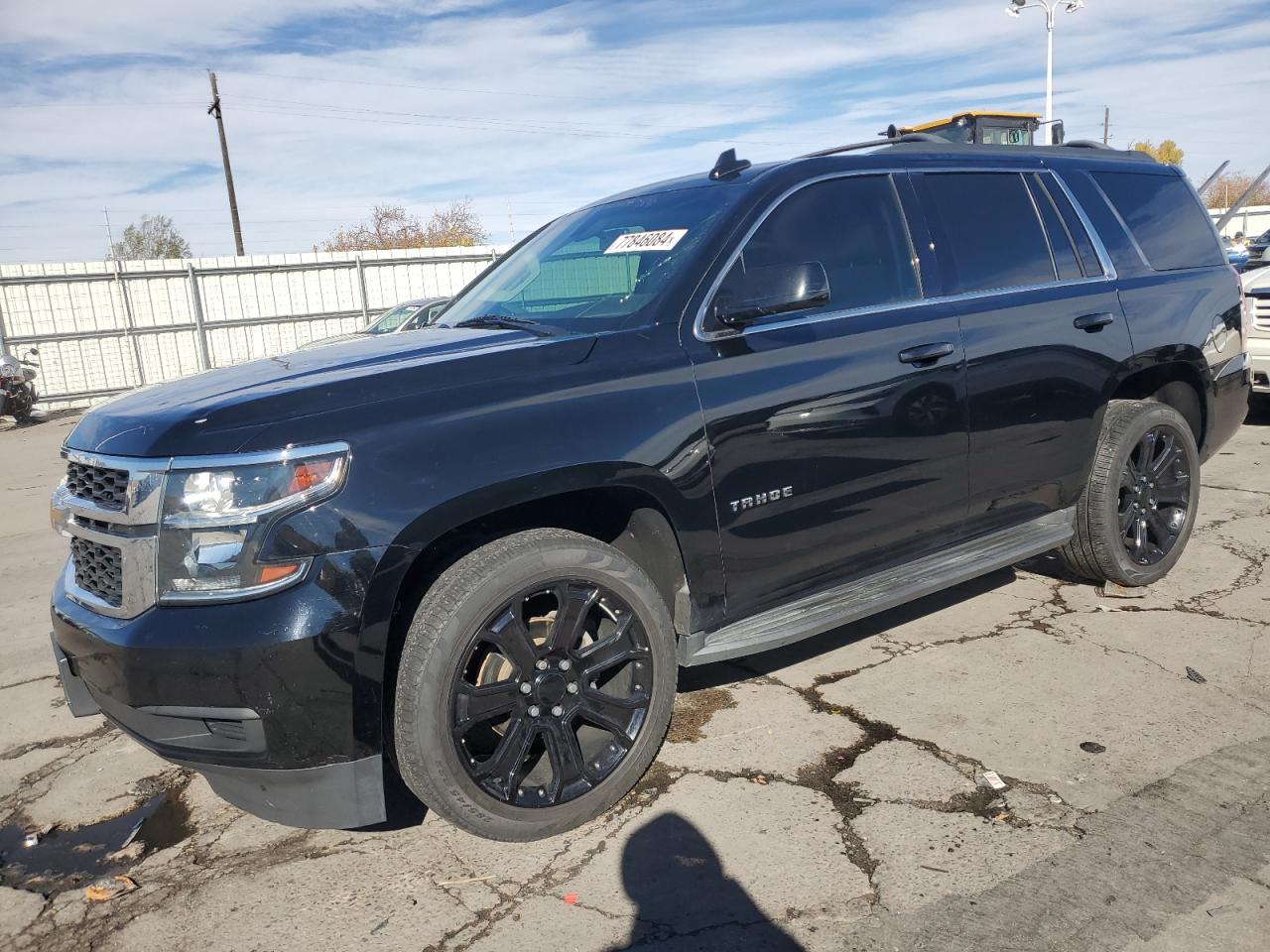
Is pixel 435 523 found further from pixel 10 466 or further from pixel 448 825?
pixel 10 466

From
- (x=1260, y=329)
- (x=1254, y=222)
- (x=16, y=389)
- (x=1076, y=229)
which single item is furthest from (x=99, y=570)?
(x=1254, y=222)

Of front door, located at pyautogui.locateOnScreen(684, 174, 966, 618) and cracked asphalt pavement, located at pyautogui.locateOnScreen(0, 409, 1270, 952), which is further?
front door, located at pyautogui.locateOnScreen(684, 174, 966, 618)

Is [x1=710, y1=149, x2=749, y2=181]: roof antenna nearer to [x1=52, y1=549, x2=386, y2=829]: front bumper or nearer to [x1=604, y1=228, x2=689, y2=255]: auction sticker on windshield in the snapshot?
[x1=604, y1=228, x2=689, y2=255]: auction sticker on windshield

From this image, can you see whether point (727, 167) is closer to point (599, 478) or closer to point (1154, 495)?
point (599, 478)

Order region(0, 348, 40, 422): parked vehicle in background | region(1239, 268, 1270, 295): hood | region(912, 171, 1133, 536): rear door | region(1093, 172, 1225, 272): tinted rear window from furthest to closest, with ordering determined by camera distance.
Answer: region(0, 348, 40, 422): parked vehicle in background, region(1239, 268, 1270, 295): hood, region(1093, 172, 1225, 272): tinted rear window, region(912, 171, 1133, 536): rear door

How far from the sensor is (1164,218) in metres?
4.87

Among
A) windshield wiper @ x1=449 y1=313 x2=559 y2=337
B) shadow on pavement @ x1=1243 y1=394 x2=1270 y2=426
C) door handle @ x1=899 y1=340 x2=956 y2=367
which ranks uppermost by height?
windshield wiper @ x1=449 y1=313 x2=559 y2=337

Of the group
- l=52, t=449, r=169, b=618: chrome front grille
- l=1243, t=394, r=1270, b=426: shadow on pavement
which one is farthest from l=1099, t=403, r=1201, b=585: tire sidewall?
l=1243, t=394, r=1270, b=426: shadow on pavement

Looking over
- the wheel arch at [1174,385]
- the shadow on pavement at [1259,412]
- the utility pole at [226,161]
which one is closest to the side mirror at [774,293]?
the wheel arch at [1174,385]

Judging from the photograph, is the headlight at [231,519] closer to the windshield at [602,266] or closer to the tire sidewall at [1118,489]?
the windshield at [602,266]

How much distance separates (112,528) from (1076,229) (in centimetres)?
396

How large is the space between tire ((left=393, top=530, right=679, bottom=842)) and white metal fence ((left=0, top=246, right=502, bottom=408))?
55.0 ft

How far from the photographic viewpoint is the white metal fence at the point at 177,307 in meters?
18.9

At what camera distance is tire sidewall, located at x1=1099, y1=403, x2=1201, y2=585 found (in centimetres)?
449
